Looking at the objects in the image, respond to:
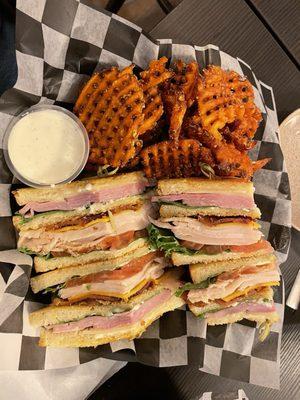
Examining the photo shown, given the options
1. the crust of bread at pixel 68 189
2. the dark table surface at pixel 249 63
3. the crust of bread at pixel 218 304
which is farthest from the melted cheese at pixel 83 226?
the dark table surface at pixel 249 63

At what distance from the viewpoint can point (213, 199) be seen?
2.50m

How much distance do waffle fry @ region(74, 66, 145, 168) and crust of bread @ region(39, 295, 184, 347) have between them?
796mm

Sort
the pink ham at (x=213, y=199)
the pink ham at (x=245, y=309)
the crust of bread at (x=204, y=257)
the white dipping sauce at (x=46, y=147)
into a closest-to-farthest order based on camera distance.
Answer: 1. the white dipping sauce at (x=46, y=147)
2. the pink ham at (x=213, y=199)
3. the crust of bread at (x=204, y=257)
4. the pink ham at (x=245, y=309)

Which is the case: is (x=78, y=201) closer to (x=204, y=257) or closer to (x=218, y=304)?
(x=204, y=257)

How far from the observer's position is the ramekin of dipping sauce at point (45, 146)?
238 cm

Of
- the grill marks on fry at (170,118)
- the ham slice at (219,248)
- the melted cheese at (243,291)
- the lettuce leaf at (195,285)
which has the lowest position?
the lettuce leaf at (195,285)

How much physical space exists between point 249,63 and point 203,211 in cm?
104

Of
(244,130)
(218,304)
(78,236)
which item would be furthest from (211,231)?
(78,236)

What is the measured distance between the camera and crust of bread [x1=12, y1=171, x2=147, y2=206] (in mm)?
2471

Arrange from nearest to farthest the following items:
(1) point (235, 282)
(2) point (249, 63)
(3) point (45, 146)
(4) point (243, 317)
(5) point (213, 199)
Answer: (3) point (45, 146), (5) point (213, 199), (1) point (235, 282), (4) point (243, 317), (2) point (249, 63)

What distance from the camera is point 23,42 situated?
2.37 metres

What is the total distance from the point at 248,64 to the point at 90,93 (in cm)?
104

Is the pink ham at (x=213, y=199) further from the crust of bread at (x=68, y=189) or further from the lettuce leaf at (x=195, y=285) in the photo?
the lettuce leaf at (x=195, y=285)

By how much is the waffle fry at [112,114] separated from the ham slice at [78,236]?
0.27 m
